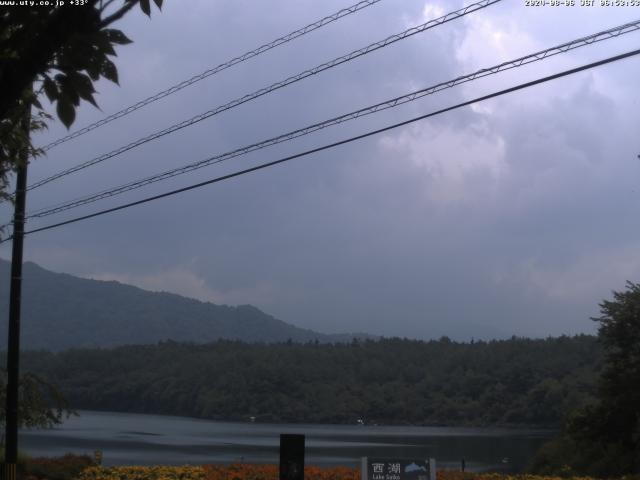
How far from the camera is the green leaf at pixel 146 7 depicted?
14.6 ft

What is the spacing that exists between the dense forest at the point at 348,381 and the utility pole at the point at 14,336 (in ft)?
144

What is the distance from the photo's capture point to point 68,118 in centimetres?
448

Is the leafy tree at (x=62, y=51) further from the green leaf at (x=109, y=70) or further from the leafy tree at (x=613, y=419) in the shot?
the leafy tree at (x=613, y=419)

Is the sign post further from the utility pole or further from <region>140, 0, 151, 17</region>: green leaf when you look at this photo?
<region>140, 0, 151, 17</region>: green leaf

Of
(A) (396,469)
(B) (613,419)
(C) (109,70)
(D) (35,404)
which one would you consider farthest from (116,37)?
(B) (613,419)

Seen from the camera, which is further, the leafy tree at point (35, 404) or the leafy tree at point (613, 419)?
the leafy tree at point (613, 419)

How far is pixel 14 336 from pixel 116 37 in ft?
45.8

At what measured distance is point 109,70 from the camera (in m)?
4.52

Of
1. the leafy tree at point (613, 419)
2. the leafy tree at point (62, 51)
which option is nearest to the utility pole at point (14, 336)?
the leafy tree at point (62, 51)

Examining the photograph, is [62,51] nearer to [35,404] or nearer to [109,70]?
[109,70]

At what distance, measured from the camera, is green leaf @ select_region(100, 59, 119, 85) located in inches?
177

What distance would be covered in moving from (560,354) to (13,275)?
64.0 metres

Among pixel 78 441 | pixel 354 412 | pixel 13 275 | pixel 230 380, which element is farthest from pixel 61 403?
pixel 230 380

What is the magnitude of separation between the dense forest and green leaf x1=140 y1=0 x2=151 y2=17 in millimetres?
54355
